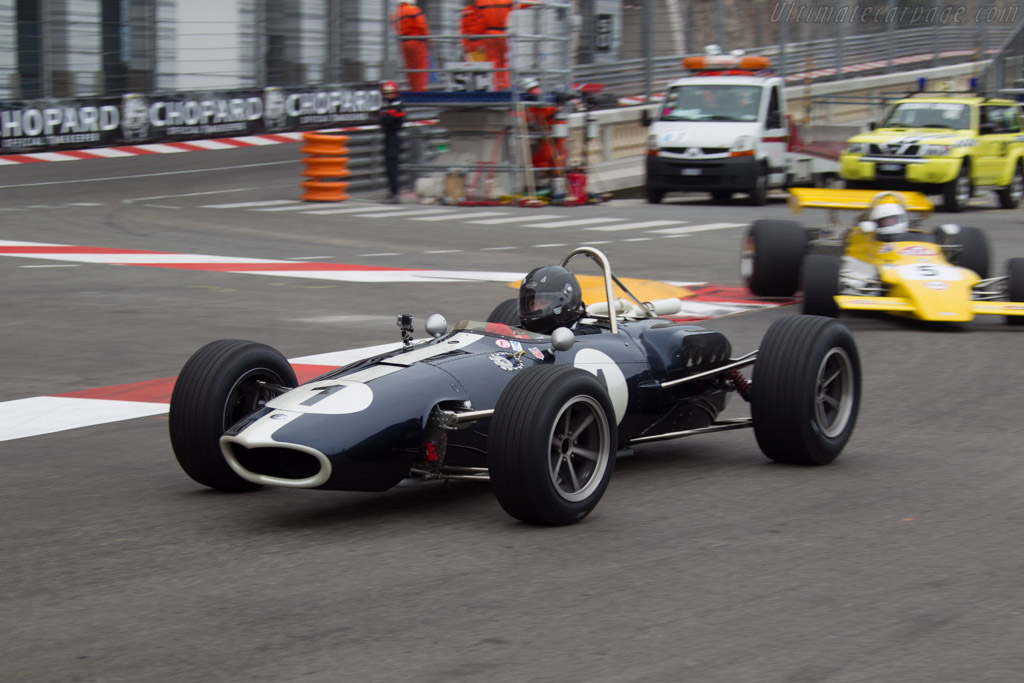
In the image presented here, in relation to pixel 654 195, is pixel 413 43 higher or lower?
higher

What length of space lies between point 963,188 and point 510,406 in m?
18.6

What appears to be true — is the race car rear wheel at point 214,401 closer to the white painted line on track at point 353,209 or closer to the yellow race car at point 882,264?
the yellow race car at point 882,264

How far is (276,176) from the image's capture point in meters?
27.2

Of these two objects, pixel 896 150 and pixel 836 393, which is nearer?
pixel 836 393

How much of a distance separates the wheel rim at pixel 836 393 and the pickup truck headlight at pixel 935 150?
16.2m

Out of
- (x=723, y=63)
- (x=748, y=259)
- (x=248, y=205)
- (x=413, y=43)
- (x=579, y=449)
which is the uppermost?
(x=413, y=43)

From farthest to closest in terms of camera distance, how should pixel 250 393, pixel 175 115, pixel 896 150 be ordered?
pixel 175 115, pixel 896 150, pixel 250 393

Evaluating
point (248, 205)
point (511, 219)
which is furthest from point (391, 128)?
point (511, 219)

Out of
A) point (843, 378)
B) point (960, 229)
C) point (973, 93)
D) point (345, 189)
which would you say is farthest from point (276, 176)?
point (843, 378)

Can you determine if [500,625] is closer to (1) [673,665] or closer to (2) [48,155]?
(1) [673,665]

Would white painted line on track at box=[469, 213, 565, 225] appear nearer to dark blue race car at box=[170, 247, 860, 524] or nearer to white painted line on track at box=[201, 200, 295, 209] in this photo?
white painted line on track at box=[201, 200, 295, 209]

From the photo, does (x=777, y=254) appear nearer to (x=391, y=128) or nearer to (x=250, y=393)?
(x=250, y=393)

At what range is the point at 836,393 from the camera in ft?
23.7

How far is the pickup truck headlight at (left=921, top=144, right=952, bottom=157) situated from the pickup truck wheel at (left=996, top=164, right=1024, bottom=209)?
1924mm
